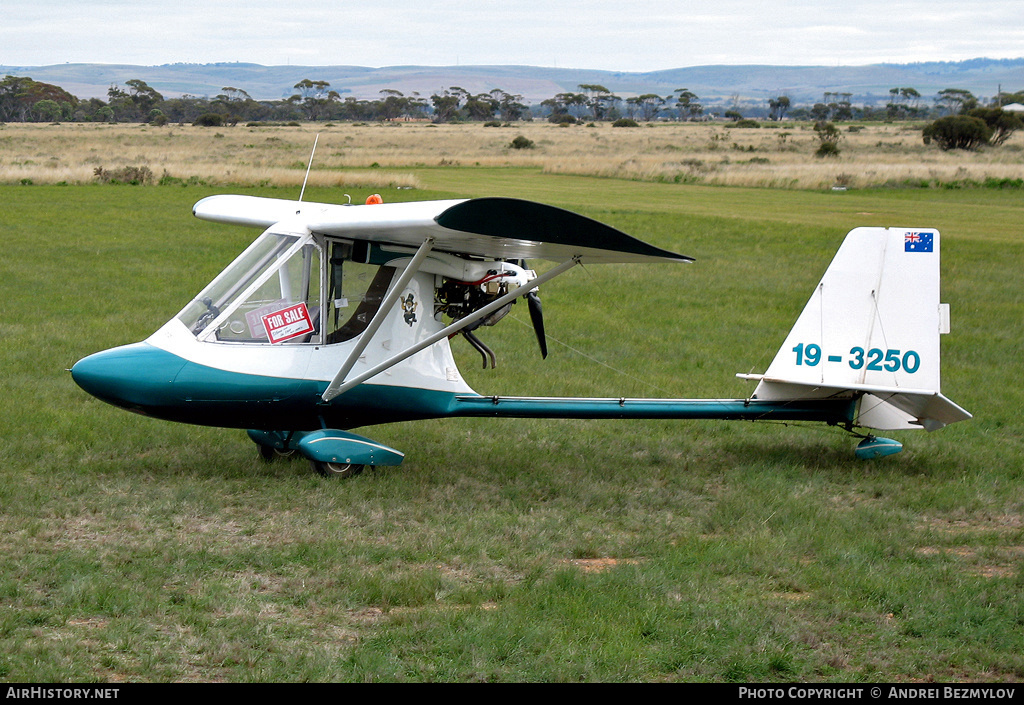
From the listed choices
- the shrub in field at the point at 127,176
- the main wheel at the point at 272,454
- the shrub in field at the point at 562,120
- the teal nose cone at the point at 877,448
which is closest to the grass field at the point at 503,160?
the shrub in field at the point at 127,176

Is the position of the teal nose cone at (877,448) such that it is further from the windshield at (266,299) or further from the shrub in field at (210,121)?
the shrub in field at (210,121)

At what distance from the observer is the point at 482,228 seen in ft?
21.7

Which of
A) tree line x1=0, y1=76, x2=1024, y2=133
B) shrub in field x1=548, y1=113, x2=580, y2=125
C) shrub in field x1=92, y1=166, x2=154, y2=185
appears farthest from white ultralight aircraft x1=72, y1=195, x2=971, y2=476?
shrub in field x1=548, y1=113, x2=580, y2=125

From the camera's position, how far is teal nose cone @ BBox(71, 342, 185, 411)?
7.54m

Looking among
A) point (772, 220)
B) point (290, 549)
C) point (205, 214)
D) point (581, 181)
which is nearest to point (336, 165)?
point (581, 181)

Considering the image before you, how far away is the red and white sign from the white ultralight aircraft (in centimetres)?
1

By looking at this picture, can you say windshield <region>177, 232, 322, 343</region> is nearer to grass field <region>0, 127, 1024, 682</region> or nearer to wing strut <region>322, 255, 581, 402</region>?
wing strut <region>322, 255, 581, 402</region>

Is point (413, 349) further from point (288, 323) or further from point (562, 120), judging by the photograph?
point (562, 120)

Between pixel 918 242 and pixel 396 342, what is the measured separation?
4.62m

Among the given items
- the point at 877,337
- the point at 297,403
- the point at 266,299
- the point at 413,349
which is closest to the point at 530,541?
the point at 413,349

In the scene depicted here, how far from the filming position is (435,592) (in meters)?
5.91

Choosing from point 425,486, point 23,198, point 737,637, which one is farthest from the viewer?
point 23,198

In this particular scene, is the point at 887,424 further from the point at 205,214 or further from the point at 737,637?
the point at 205,214

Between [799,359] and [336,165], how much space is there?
43.1 meters
